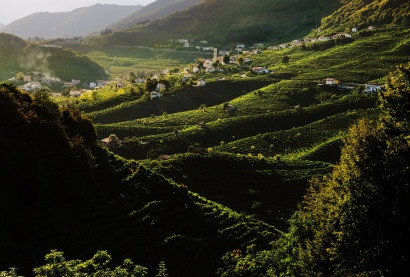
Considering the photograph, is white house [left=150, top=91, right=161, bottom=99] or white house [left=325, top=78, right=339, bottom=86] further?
white house [left=150, top=91, right=161, bottom=99]

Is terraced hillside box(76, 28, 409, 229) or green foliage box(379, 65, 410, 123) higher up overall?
green foliage box(379, 65, 410, 123)

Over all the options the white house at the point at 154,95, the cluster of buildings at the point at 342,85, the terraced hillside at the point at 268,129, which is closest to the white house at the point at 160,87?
the white house at the point at 154,95

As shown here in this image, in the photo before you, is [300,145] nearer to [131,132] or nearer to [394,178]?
[131,132]

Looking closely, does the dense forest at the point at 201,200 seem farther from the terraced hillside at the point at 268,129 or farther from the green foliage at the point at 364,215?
the terraced hillside at the point at 268,129

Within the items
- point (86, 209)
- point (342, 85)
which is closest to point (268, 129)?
point (342, 85)

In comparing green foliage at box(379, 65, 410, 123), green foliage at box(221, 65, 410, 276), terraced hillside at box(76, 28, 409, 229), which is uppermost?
green foliage at box(379, 65, 410, 123)

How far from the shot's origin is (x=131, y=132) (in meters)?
97.9

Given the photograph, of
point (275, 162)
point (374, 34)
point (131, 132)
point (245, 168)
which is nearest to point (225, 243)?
point (245, 168)

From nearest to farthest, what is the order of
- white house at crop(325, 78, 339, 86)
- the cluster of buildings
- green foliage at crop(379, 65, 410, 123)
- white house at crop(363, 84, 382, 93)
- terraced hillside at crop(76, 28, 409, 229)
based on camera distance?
green foliage at crop(379, 65, 410, 123)
terraced hillside at crop(76, 28, 409, 229)
white house at crop(363, 84, 382, 93)
the cluster of buildings
white house at crop(325, 78, 339, 86)

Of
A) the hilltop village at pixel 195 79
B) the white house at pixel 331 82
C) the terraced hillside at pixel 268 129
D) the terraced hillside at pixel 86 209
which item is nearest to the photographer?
the terraced hillside at pixel 86 209

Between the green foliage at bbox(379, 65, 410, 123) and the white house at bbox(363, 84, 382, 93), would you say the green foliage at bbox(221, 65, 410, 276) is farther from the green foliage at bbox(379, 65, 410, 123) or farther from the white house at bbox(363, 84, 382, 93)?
the white house at bbox(363, 84, 382, 93)

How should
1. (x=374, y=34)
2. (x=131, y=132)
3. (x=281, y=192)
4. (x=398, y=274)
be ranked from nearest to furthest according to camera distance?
(x=398, y=274)
(x=281, y=192)
(x=131, y=132)
(x=374, y=34)

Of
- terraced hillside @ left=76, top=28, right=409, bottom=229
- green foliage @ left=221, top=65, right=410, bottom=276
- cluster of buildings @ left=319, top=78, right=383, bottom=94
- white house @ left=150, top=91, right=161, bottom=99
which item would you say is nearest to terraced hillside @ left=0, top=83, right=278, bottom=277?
green foliage @ left=221, top=65, right=410, bottom=276

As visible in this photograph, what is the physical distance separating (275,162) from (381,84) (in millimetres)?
66819
